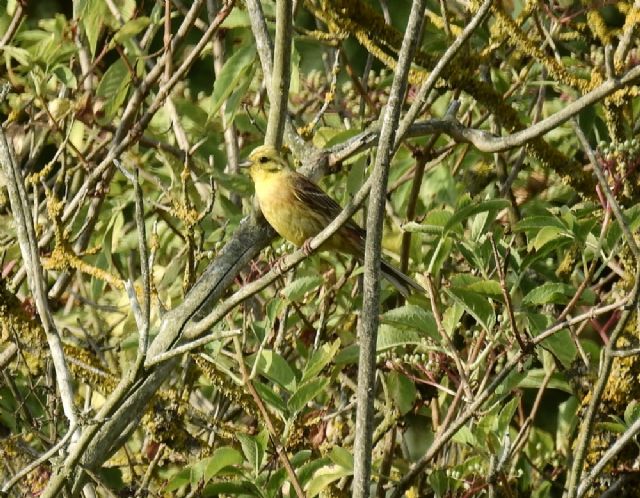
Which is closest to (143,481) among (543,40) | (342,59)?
(342,59)

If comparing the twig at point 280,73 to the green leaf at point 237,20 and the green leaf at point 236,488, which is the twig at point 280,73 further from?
the green leaf at point 236,488

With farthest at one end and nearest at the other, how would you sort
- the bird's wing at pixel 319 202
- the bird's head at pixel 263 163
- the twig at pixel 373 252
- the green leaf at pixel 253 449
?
the bird's wing at pixel 319 202 < the bird's head at pixel 263 163 < the green leaf at pixel 253 449 < the twig at pixel 373 252

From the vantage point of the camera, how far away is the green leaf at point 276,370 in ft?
10.3

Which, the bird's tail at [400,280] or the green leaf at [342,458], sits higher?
the bird's tail at [400,280]

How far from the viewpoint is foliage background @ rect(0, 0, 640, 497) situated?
306 centimetres

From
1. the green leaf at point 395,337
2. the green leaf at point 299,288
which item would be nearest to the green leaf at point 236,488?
the green leaf at point 395,337

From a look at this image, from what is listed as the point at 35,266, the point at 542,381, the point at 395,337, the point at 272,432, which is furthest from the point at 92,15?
the point at 542,381

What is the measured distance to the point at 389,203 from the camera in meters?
4.42

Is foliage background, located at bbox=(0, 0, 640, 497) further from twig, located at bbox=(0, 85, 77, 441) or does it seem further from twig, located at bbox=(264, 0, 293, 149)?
twig, located at bbox=(264, 0, 293, 149)

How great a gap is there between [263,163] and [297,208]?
0.83ft

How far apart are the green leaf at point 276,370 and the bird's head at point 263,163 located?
701mm

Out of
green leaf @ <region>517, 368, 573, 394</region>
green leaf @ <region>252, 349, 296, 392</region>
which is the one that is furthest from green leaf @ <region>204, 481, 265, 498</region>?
green leaf @ <region>517, 368, 573, 394</region>

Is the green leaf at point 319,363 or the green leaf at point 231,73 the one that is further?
the green leaf at point 231,73

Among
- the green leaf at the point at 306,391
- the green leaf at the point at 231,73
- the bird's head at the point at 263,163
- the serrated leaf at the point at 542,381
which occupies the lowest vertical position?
the serrated leaf at the point at 542,381
